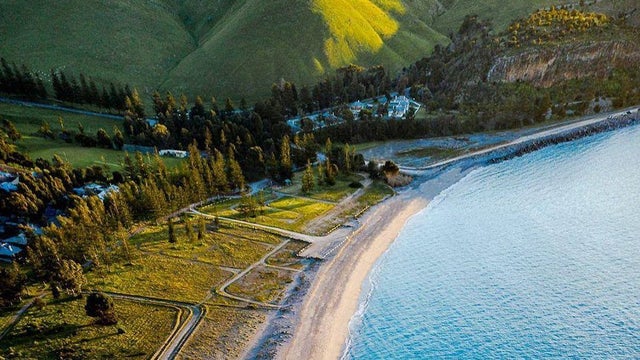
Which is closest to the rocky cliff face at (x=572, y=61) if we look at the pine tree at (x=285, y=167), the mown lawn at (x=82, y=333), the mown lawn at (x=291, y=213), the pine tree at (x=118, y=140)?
the pine tree at (x=285, y=167)

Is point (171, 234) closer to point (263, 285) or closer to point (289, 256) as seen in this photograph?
point (263, 285)

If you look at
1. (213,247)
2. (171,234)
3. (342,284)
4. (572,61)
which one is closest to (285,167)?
(213,247)

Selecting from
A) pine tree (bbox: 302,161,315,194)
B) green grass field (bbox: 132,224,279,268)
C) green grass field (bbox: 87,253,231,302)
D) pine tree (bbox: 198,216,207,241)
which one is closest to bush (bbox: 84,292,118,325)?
green grass field (bbox: 87,253,231,302)

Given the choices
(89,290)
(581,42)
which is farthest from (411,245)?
(581,42)

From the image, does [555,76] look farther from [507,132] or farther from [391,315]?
[391,315]

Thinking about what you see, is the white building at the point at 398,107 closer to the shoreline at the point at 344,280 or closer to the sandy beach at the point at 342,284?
the shoreline at the point at 344,280

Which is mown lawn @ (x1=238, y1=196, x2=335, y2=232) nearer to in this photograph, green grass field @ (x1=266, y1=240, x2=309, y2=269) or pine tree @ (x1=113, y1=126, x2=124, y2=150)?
green grass field @ (x1=266, y1=240, x2=309, y2=269)
